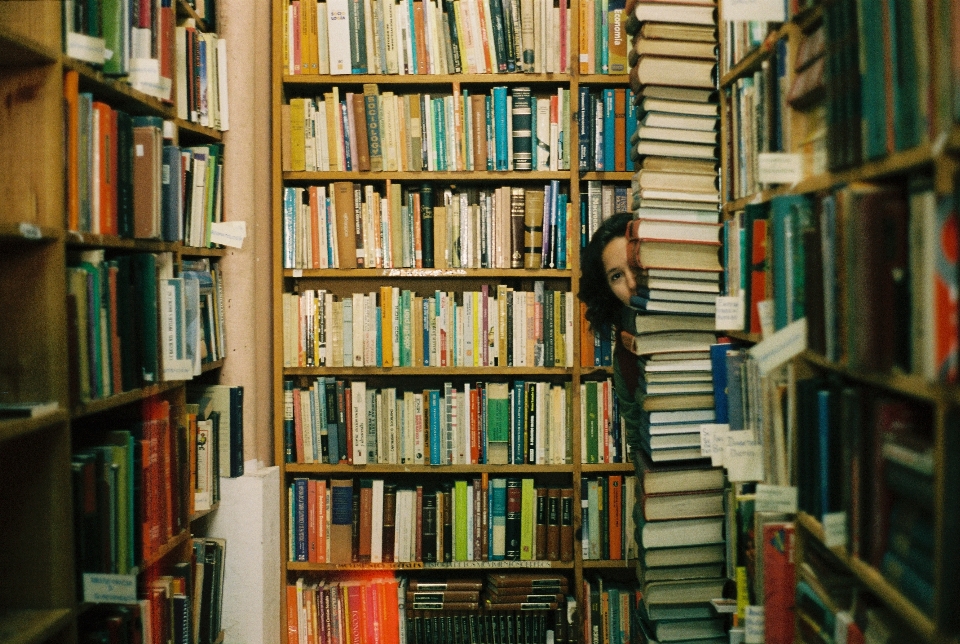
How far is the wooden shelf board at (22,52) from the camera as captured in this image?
3.91 feet

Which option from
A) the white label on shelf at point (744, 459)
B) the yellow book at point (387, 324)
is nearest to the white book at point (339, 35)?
the yellow book at point (387, 324)

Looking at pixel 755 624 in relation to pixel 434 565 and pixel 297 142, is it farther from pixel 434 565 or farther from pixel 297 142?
pixel 297 142

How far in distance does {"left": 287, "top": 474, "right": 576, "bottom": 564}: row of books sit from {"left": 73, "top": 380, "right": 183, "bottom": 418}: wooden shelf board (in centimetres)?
78

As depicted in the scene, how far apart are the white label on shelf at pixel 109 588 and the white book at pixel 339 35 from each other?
175 centimetres

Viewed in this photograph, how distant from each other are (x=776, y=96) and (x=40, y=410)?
1530mm

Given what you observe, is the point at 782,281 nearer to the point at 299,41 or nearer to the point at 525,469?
the point at 525,469

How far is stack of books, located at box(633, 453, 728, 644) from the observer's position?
65.9 inches

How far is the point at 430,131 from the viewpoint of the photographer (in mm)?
2426

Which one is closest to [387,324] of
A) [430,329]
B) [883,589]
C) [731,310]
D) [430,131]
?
[430,329]

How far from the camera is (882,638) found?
100 centimetres

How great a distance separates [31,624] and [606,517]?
174 cm

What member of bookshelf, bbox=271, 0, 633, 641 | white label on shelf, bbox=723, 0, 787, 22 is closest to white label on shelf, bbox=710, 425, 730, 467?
white label on shelf, bbox=723, 0, 787, 22

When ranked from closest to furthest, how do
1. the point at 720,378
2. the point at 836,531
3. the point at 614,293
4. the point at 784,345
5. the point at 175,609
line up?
the point at 836,531 < the point at 784,345 < the point at 720,378 < the point at 175,609 < the point at 614,293

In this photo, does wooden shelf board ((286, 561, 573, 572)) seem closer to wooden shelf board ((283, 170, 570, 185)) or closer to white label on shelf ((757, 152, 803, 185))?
wooden shelf board ((283, 170, 570, 185))
